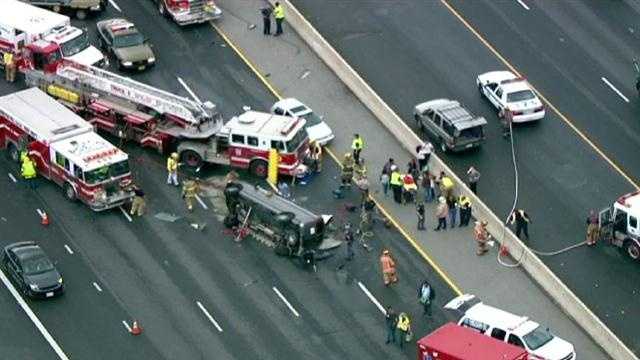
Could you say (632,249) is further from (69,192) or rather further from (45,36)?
(45,36)

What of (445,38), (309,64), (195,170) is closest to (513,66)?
(445,38)

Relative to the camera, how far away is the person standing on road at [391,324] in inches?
3120

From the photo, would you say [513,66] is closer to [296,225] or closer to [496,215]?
[496,215]

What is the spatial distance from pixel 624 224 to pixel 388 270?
36.6 feet

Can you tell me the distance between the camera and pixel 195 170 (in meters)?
90.5

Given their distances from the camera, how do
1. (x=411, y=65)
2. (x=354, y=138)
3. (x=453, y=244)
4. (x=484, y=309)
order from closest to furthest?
(x=484, y=309), (x=453, y=244), (x=354, y=138), (x=411, y=65)

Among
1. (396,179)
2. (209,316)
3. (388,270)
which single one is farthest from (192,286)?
(396,179)

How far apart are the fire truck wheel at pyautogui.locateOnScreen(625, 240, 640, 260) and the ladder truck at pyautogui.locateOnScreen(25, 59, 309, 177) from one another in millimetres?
15515

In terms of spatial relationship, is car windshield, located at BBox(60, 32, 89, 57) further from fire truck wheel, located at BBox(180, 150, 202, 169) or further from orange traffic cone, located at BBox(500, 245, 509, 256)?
orange traffic cone, located at BBox(500, 245, 509, 256)

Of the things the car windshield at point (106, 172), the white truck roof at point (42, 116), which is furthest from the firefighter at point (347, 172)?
the white truck roof at point (42, 116)

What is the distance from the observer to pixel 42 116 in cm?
8938

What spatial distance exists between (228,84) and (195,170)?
784 centimetres

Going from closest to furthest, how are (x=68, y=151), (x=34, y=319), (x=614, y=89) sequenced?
(x=34, y=319) < (x=68, y=151) < (x=614, y=89)

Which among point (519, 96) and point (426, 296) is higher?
point (519, 96)
